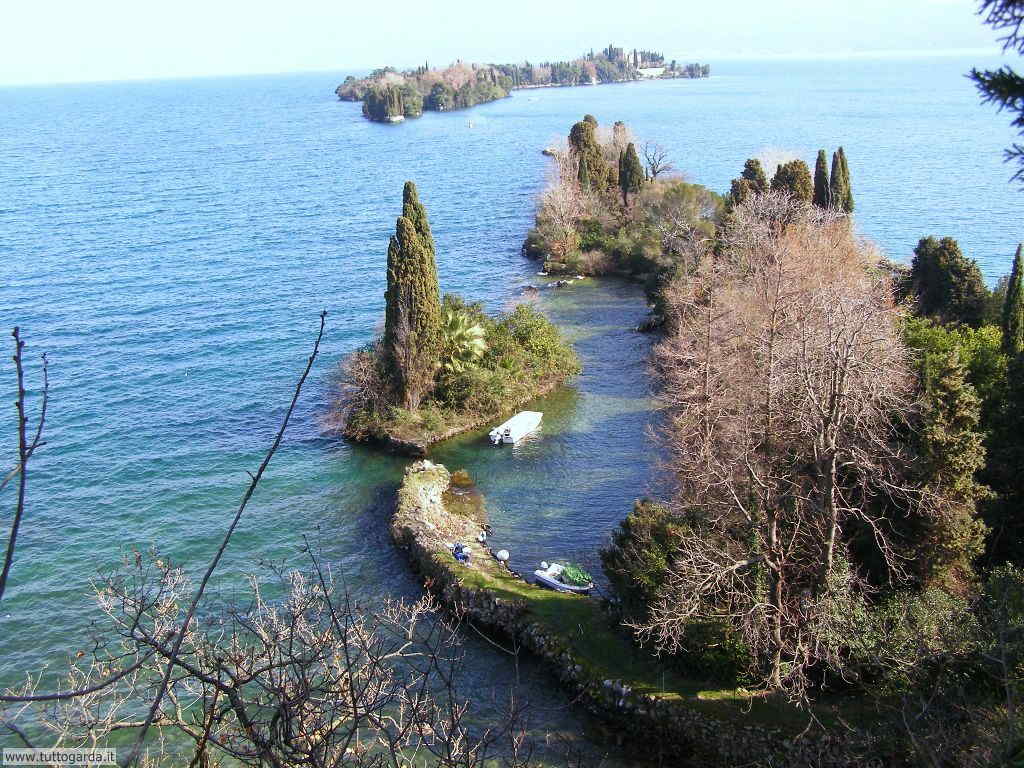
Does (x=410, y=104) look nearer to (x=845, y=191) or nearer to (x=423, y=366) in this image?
(x=845, y=191)

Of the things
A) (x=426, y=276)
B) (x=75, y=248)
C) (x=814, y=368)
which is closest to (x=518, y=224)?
(x=75, y=248)

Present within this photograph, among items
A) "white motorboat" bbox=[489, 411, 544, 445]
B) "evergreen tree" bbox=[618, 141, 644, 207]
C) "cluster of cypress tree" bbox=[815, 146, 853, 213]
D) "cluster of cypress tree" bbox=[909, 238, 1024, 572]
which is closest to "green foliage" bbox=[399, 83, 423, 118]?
"evergreen tree" bbox=[618, 141, 644, 207]

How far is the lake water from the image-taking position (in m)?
27.2

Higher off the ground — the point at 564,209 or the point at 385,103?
the point at 385,103

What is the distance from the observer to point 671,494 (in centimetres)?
2656

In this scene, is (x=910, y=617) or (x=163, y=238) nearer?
(x=910, y=617)

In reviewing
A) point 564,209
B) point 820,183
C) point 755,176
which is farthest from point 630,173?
point 820,183

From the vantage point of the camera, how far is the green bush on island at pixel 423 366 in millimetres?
32750

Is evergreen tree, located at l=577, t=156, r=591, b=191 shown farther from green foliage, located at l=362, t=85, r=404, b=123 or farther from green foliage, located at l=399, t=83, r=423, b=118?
green foliage, located at l=399, t=83, r=423, b=118

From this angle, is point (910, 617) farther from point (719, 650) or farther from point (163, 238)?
point (163, 238)

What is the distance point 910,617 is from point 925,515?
2634 mm

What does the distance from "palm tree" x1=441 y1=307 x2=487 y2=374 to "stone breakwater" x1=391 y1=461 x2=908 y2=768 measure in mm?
9109

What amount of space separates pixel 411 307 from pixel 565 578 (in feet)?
45.5

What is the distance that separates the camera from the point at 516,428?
110 ft
